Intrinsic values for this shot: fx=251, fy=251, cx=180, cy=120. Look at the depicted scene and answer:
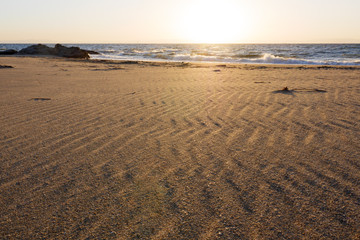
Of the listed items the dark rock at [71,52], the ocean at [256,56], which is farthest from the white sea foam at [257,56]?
the dark rock at [71,52]

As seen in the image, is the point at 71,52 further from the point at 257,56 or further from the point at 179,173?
the point at 179,173

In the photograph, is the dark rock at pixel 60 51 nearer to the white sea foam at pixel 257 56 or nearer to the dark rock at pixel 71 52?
the dark rock at pixel 71 52

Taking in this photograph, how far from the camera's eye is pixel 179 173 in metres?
1.92

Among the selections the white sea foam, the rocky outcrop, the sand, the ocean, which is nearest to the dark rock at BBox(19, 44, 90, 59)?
the rocky outcrop

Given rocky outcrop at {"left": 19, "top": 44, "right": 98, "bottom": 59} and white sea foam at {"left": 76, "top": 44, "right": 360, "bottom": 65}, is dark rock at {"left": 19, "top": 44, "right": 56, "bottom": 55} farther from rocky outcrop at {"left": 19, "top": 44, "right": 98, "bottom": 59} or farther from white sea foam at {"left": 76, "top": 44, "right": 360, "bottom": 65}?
white sea foam at {"left": 76, "top": 44, "right": 360, "bottom": 65}

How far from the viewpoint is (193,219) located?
Result: 142cm

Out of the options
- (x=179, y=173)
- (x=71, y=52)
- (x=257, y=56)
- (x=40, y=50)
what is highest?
(x=40, y=50)

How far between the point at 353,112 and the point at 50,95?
16.4 ft

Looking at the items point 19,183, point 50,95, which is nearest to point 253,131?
point 19,183

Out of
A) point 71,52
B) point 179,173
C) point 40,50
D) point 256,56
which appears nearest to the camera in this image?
point 179,173

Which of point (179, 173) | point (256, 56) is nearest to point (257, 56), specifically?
point (256, 56)

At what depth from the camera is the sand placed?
1.37 metres

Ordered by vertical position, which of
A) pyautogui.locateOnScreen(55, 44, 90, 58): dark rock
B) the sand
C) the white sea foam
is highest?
pyautogui.locateOnScreen(55, 44, 90, 58): dark rock

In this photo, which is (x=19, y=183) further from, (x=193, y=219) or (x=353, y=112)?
(x=353, y=112)
